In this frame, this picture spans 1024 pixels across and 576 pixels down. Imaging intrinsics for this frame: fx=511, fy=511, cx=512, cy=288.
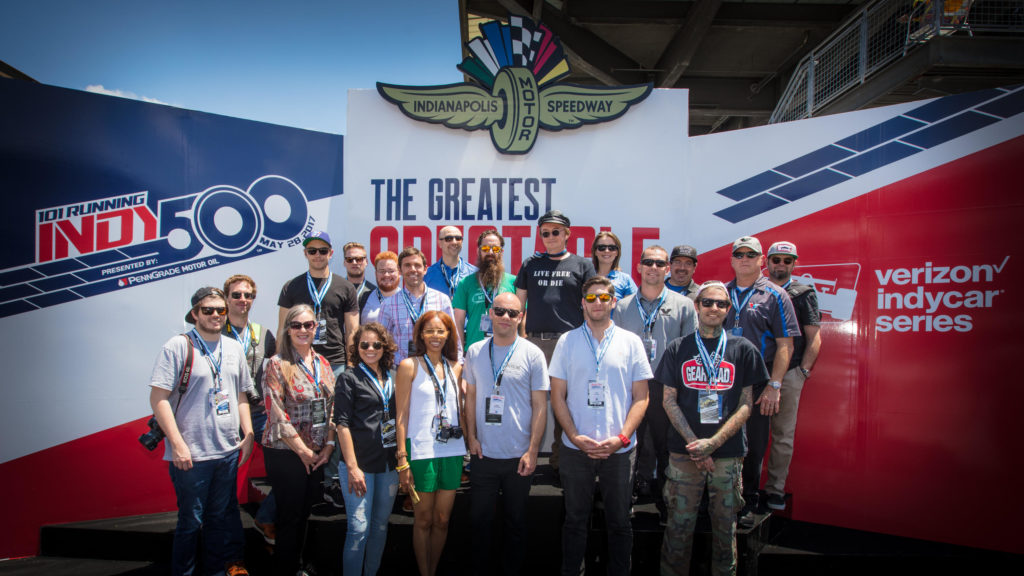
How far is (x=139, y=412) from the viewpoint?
446cm

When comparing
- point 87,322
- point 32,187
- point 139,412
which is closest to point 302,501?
point 139,412

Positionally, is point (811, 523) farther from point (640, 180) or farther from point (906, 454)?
point (640, 180)

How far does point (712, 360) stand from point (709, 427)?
1.28 feet

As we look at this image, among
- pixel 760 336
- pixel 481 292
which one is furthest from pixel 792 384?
pixel 481 292

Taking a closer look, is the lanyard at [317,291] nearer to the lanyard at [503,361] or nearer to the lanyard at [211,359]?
the lanyard at [211,359]

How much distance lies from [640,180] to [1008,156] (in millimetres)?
2685

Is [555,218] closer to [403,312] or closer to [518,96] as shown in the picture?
[403,312]

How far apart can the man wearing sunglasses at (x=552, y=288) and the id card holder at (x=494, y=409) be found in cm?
70

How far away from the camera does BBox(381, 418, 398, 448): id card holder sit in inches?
115

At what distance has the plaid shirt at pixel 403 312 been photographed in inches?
144

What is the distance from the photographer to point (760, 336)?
3529 millimetres

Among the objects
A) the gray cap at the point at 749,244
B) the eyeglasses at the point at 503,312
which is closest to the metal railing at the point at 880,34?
the gray cap at the point at 749,244

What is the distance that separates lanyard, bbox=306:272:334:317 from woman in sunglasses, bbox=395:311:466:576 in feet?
4.00

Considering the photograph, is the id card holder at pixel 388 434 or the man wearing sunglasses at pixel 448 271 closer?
the id card holder at pixel 388 434
